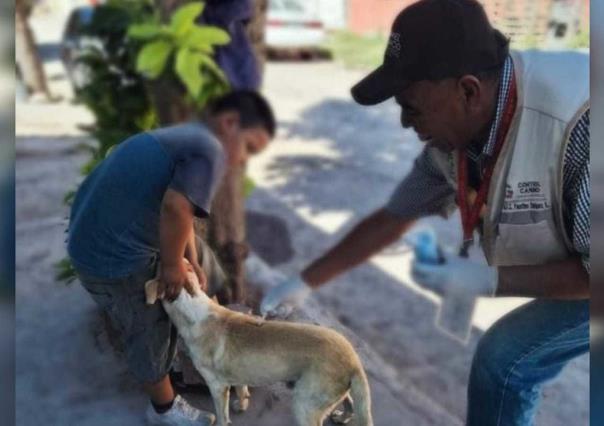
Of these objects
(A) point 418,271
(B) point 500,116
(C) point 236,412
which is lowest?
(C) point 236,412

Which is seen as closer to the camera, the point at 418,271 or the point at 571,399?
the point at 418,271

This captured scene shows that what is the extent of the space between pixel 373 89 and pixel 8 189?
2.65ft

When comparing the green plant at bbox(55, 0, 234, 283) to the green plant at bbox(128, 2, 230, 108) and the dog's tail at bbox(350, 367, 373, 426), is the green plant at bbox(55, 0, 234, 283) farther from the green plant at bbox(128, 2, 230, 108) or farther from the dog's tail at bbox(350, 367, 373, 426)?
the dog's tail at bbox(350, 367, 373, 426)

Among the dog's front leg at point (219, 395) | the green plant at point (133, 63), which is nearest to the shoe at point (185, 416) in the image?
the dog's front leg at point (219, 395)

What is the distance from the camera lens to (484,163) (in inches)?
68.1

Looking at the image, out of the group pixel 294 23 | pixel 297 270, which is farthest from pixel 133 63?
pixel 297 270

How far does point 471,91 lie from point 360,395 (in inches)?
30.3

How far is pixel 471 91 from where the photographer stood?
5.37 feet

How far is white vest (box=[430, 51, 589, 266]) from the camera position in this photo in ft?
5.30

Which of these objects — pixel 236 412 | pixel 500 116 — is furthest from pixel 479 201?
pixel 236 412

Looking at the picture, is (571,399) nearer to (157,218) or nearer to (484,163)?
(484,163)

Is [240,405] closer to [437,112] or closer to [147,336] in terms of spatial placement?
[147,336]

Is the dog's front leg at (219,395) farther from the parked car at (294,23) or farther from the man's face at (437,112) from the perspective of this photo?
the parked car at (294,23)

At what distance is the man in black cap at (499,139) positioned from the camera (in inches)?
62.6
